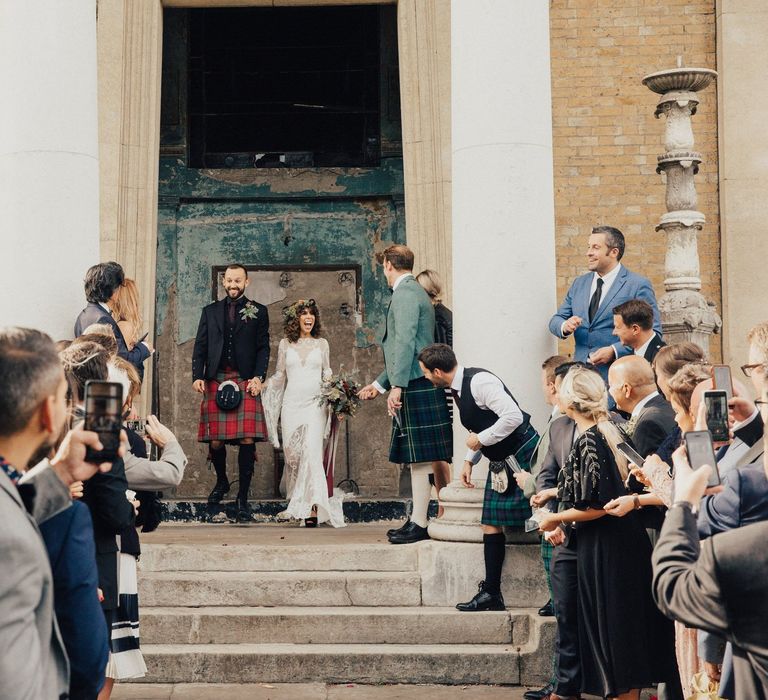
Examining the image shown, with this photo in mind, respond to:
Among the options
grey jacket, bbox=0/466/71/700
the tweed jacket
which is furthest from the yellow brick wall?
grey jacket, bbox=0/466/71/700

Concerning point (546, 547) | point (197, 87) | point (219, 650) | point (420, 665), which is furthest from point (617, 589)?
point (197, 87)

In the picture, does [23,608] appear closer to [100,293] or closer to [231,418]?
[100,293]

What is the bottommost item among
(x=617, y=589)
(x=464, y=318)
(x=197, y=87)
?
(x=617, y=589)

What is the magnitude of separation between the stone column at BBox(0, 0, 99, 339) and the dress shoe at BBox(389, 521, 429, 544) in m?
2.45

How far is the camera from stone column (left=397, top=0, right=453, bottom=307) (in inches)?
416

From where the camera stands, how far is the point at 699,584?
2.79 metres

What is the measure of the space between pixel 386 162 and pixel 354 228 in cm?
75

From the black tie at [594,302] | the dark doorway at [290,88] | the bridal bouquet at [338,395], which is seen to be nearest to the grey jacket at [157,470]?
the black tie at [594,302]

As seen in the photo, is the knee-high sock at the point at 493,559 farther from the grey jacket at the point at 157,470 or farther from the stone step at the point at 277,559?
the grey jacket at the point at 157,470

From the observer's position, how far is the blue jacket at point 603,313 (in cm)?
756

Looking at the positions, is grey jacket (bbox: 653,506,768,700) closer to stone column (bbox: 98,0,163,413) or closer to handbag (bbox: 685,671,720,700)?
handbag (bbox: 685,671,720,700)

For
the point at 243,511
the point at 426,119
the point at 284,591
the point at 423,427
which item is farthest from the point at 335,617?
the point at 426,119

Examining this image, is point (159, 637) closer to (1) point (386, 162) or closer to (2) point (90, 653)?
(2) point (90, 653)

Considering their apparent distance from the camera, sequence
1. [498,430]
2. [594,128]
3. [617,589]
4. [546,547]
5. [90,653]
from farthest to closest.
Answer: [594,128]
[498,430]
[546,547]
[617,589]
[90,653]
